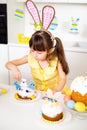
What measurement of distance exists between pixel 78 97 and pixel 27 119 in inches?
9.2

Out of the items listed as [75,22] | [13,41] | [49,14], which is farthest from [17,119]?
[75,22]

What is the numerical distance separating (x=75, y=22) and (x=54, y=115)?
1688 millimetres

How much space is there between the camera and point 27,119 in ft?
3.09

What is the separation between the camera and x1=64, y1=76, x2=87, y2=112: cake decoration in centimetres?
92

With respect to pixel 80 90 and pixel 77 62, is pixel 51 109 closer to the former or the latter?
pixel 80 90

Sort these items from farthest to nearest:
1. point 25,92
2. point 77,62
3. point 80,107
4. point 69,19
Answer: point 69,19, point 77,62, point 25,92, point 80,107

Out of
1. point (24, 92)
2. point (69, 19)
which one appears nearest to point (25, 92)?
point (24, 92)

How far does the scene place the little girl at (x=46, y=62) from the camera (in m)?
1.31

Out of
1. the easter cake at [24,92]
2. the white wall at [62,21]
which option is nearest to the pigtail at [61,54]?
the easter cake at [24,92]

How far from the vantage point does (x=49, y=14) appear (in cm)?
141

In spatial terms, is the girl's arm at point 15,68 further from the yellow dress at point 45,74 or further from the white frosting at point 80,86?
the white frosting at point 80,86

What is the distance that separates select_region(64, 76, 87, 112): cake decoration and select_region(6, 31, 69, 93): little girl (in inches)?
12.5

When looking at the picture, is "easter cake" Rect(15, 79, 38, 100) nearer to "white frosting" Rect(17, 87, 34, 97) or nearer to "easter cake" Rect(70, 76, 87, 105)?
"white frosting" Rect(17, 87, 34, 97)

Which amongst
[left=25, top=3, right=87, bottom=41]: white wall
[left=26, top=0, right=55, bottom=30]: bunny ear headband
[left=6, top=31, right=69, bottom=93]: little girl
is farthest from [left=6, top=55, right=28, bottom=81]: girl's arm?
[left=25, top=3, right=87, bottom=41]: white wall
